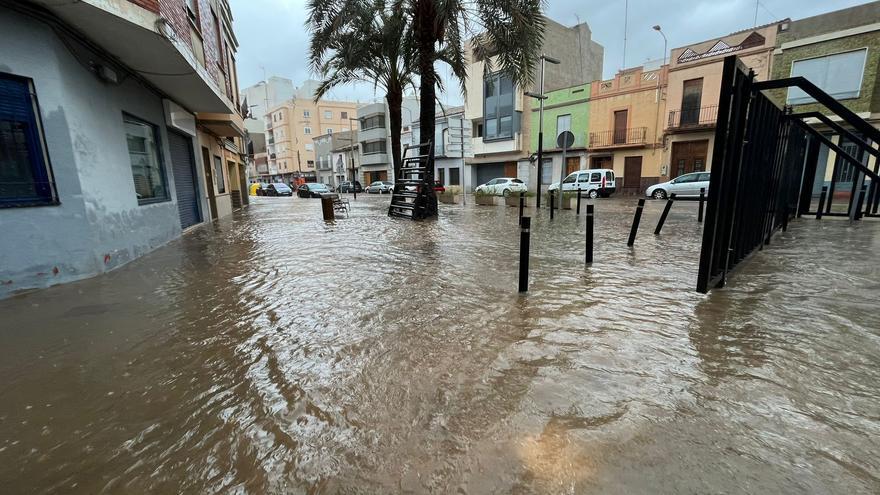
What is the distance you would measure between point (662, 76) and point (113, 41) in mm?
27241

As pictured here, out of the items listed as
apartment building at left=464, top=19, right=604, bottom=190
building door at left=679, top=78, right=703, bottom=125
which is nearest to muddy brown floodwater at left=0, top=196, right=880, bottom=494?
building door at left=679, top=78, right=703, bottom=125

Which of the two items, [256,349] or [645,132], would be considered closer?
[256,349]

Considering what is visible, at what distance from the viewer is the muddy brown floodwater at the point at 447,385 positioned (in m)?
1.89

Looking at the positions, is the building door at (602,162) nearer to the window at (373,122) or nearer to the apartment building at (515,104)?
the apartment building at (515,104)

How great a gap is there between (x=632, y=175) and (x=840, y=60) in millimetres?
10839

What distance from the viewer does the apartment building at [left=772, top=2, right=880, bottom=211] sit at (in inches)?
709

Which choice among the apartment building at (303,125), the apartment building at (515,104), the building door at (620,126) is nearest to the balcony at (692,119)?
the building door at (620,126)

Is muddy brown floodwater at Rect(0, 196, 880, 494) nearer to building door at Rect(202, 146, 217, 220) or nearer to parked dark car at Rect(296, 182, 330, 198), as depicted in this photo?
building door at Rect(202, 146, 217, 220)

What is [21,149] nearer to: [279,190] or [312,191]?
[312,191]

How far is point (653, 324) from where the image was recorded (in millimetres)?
3600

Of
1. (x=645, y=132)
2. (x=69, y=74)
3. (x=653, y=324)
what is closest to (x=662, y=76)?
(x=645, y=132)

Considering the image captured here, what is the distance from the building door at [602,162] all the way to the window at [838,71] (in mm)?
10170

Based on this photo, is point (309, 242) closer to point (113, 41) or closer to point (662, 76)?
point (113, 41)

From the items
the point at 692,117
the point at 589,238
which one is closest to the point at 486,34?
the point at 589,238
